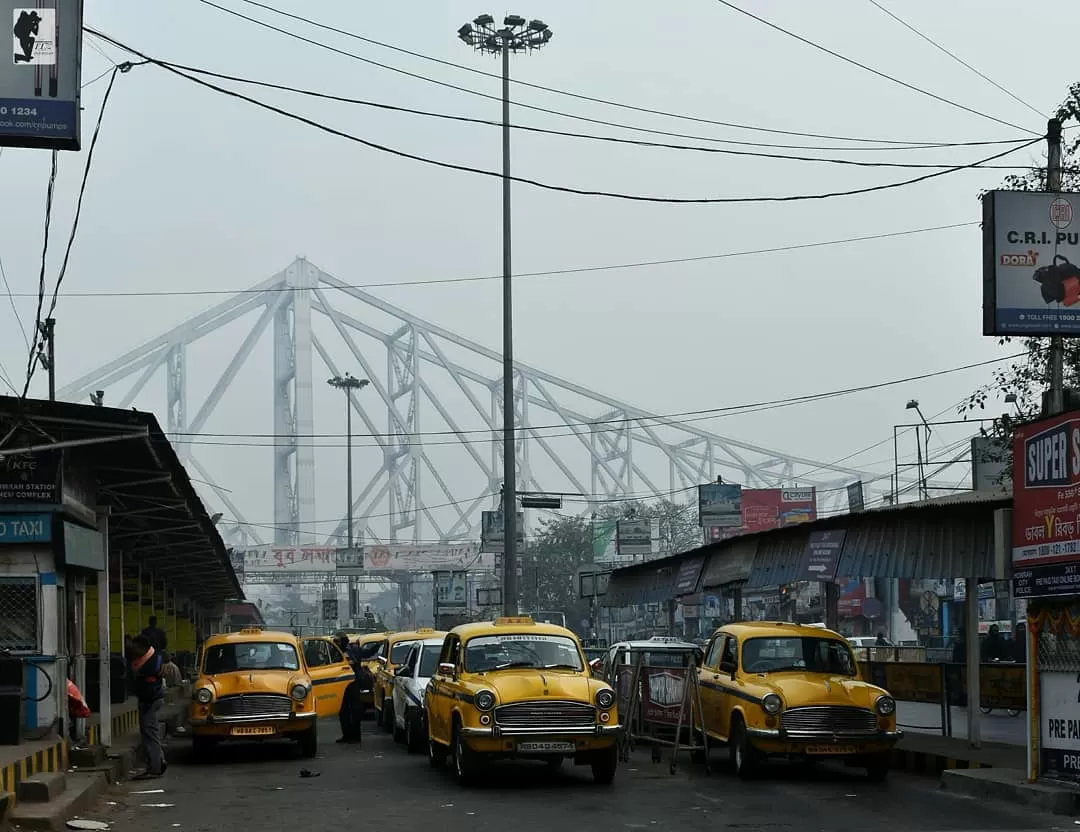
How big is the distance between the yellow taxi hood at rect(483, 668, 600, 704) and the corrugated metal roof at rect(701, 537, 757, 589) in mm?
11827

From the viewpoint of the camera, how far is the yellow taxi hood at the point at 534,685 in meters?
17.2

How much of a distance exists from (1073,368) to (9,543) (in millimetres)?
16278

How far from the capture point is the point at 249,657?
2350 cm

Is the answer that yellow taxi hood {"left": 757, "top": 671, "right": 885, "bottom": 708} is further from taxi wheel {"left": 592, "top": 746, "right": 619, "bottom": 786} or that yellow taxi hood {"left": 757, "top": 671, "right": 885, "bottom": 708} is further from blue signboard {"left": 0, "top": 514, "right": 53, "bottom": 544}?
blue signboard {"left": 0, "top": 514, "right": 53, "bottom": 544}

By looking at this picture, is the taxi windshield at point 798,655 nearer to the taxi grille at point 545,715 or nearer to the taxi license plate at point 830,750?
the taxi license plate at point 830,750

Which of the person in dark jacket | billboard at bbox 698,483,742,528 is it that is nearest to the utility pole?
the person in dark jacket

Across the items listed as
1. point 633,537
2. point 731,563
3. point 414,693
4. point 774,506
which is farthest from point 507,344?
point 774,506

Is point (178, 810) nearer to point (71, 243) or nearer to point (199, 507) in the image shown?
point (71, 243)

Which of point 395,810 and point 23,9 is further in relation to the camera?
point 395,810

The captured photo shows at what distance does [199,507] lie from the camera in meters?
29.1

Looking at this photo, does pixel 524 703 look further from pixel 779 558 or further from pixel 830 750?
pixel 779 558

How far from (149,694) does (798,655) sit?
7672 millimetres

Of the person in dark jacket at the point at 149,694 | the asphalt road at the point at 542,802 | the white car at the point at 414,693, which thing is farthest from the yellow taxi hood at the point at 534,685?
the white car at the point at 414,693

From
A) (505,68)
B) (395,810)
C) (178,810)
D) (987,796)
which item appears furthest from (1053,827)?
(505,68)
